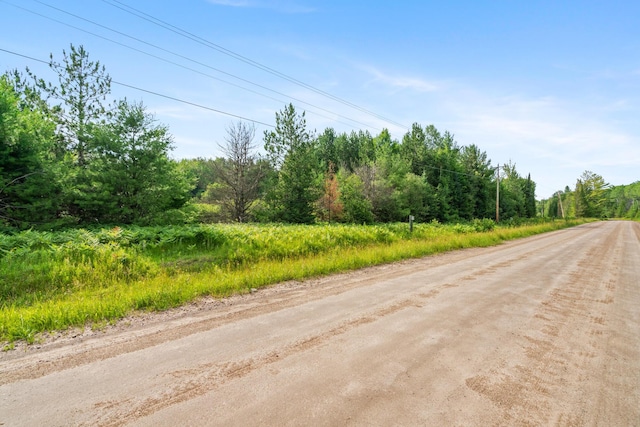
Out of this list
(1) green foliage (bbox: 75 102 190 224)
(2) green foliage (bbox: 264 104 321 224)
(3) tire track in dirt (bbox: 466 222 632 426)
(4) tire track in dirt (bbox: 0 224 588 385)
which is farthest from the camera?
(2) green foliage (bbox: 264 104 321 224)

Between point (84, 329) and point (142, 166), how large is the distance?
13.7 m

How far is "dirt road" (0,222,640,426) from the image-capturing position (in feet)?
7.96

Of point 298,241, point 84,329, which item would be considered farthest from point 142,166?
point 84,329

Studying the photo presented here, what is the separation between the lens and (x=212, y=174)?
2298 centimetres

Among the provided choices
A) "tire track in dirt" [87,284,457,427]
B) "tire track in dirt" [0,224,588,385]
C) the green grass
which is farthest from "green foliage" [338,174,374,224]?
"tire track in dirt" [87,284,457,427]

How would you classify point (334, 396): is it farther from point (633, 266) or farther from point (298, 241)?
point (633, 266)

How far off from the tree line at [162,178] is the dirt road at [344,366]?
12295 mm

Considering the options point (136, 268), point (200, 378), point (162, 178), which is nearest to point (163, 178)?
point (162, 178)

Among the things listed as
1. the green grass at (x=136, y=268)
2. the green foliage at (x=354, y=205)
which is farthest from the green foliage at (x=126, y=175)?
the green foliage at (x=354, y=205)

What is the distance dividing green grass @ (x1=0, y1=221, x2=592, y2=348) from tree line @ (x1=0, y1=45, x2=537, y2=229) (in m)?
5.75

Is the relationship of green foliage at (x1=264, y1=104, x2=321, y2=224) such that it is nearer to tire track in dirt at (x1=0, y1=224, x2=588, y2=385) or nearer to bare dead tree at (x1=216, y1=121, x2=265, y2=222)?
bare dead tree at (x1=216, y1=121, x2=265, y2=222)

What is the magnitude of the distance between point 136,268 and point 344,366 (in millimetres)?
6727

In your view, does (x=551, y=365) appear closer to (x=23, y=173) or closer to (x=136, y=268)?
(x=136, y=268)

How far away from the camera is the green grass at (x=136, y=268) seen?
4.75 m
